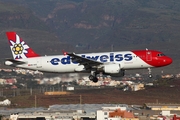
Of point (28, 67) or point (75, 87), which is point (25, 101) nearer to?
point (75, 87)

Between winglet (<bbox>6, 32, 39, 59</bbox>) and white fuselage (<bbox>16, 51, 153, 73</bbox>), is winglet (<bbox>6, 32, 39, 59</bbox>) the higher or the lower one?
the higher one

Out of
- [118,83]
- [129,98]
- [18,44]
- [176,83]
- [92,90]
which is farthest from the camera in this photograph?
[118,83]

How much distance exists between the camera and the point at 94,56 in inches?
3442

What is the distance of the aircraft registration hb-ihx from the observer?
8606 centimetres

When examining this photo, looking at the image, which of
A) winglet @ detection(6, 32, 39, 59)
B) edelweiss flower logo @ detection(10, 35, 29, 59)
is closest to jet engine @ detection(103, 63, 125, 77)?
winglet @ detection(6, 32, 39, 59)

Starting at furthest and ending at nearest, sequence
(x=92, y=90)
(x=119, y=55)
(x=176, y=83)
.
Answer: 1. (x=176, y=83)
2. (x=92, y=90)
3. (x=119, y=55)

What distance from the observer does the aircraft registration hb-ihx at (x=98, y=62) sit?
3388 inches

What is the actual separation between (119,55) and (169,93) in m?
58.9

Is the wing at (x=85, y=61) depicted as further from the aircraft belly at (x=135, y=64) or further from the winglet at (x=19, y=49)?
the winglet at (x=19, y=49)

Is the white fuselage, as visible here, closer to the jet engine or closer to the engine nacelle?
the jet engine

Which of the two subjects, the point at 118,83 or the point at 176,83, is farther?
the point at 118,83

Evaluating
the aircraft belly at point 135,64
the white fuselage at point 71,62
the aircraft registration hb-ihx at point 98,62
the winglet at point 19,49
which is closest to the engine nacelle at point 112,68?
the aircraft registration hb-ihx at point 98,62

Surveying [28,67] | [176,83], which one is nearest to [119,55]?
[28,67]

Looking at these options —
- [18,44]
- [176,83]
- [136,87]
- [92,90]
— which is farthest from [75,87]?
[18,44]
